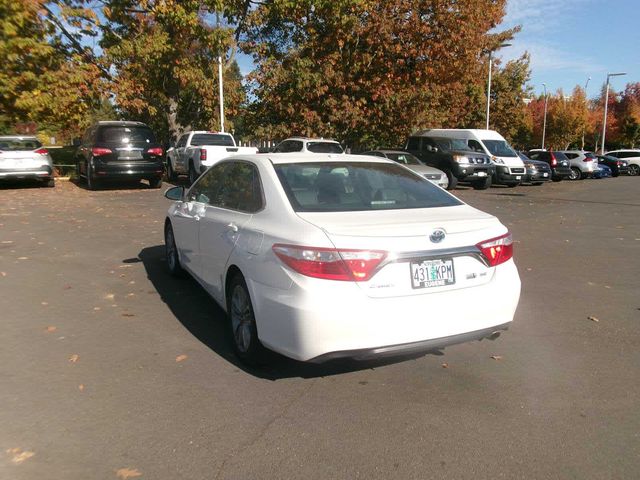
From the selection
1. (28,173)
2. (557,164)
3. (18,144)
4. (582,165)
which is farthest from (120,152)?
(582,165)

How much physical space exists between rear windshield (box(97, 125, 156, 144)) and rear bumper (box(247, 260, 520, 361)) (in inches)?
558

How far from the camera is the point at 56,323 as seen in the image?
5039mm

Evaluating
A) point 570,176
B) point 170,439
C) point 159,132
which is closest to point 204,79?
point 570,176

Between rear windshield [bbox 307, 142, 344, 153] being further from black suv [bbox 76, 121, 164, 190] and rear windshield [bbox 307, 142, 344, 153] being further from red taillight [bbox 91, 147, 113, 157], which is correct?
red taillight [bbox 91, 147, 113, 157]

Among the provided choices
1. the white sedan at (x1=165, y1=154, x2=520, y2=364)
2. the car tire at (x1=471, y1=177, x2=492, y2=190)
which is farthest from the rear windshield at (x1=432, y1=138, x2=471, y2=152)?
the white sedan at (x1=165, y1=154, x2=520, y2=364)

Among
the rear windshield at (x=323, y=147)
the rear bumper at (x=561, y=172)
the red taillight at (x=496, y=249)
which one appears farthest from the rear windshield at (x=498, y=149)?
the red taillight at (x=496, y=249)

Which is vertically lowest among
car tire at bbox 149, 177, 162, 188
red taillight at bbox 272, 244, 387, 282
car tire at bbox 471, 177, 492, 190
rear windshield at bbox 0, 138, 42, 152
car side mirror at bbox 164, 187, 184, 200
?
car tire at bbox 471, 177, 492, 190

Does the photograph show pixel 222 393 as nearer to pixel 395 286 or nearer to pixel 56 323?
pixel 395 286

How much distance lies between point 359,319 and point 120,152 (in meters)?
14.7

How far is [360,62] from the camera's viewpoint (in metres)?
25.5

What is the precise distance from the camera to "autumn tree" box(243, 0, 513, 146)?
81.1 ft

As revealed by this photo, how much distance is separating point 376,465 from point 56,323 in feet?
11.3

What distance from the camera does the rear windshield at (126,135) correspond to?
53.4 ft

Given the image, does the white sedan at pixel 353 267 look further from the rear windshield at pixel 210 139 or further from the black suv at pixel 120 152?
the rear windshield at pixel 210 139
